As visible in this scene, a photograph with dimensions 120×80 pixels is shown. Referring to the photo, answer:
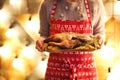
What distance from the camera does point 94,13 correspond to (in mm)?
1195

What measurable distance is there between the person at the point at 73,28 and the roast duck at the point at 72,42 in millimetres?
47

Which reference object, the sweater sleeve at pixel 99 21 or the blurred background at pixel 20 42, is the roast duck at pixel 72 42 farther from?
the blurred background at pixel 20 42

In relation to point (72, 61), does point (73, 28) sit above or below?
above

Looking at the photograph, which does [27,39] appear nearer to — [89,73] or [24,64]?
[24,64]

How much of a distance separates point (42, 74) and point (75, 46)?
39cm

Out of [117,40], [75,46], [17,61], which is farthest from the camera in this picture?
[17,61]

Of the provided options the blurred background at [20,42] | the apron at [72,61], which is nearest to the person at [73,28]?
the apron at [72,61]

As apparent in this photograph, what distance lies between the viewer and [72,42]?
1.13m

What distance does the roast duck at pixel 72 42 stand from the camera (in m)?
1.13

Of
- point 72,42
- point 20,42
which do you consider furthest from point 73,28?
point 20,42

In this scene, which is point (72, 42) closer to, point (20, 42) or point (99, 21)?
point (99, 21)

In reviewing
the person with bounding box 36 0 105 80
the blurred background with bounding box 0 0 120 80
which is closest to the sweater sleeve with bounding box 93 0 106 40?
the person with bounding box 36 0 105 80

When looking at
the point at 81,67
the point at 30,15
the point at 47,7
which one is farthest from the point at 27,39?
the point at 81,67

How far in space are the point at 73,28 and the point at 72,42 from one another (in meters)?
0.08
